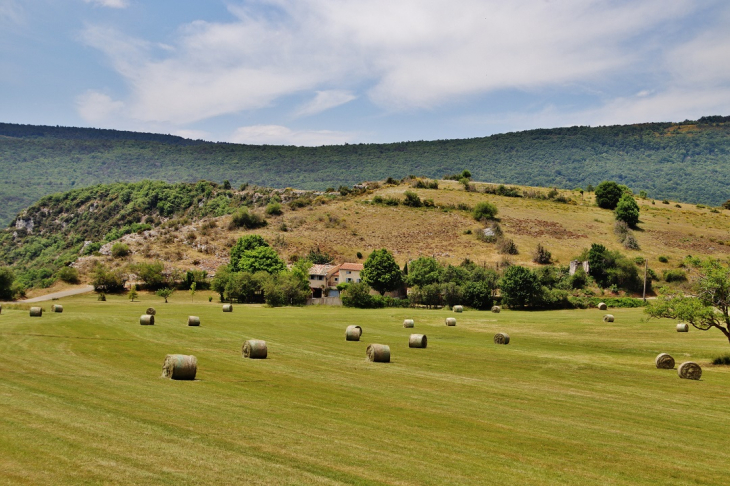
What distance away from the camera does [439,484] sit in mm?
12570

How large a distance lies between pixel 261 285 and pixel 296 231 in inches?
2188

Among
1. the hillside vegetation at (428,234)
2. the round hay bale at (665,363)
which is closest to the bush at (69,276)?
the hillside vegetation at (428,234)

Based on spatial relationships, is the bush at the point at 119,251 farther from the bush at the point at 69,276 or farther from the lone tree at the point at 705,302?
the lone tree at the point at 705,302

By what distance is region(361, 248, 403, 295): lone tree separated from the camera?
11094 cm

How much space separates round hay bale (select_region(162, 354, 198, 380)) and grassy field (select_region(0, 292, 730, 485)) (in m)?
0.73

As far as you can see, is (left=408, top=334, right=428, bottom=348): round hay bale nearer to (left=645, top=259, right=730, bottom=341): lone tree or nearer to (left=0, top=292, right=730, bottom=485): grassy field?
(left=0, top=292, right=730, bottom=485): grassy field

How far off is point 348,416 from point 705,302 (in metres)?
26.8

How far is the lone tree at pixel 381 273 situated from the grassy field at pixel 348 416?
233ft

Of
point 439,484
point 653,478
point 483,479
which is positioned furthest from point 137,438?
point 653,478

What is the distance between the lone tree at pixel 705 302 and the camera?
3484 centimetres

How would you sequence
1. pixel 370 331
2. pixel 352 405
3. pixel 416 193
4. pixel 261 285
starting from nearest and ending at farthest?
pixel 352 405 → pixel 370 331 → pixel 261 285 → pixel 416 193

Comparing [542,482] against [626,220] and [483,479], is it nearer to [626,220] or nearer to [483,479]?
[483,479]

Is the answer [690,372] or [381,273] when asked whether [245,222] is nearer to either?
[381,273]

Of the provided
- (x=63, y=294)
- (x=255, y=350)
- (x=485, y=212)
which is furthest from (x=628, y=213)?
(x=255, y=350)
